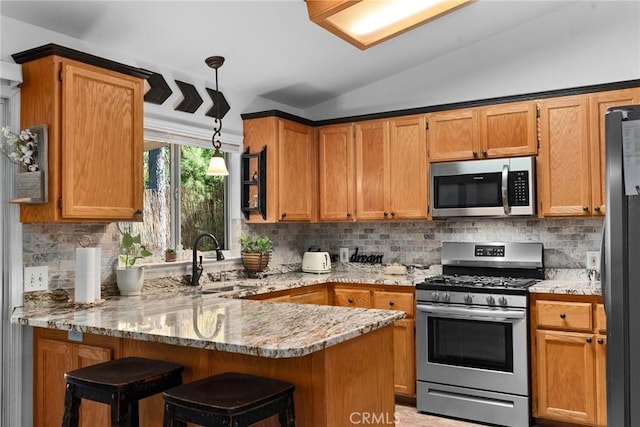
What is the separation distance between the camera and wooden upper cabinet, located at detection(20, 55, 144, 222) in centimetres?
277

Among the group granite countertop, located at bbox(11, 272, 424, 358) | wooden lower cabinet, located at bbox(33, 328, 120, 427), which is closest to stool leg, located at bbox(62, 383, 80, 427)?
granite countertop, located at bbox(11, 272, 424, 358)

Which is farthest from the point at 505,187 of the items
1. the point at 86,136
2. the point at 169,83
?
the point at 86,136

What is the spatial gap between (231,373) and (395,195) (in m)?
2.68

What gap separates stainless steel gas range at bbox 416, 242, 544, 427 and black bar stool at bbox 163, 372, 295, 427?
2.08 metres

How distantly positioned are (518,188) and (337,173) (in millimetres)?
1560

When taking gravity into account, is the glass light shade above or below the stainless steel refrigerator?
above

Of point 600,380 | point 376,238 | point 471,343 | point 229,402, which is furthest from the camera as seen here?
point 376,238

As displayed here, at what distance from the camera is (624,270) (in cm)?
160

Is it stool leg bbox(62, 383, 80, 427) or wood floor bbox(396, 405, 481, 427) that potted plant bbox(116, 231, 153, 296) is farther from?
wood floor bbox(396, 405, 481, 427)

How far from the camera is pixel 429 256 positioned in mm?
4680

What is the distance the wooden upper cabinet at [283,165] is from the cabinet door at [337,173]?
0.15 metres

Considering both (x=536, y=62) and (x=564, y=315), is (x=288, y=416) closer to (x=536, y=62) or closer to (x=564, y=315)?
(x=564, y=315)


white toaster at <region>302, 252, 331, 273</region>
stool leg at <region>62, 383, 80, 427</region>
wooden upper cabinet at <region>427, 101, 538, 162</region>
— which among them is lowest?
stool leg at <region>62, 383, 80, 427</region>

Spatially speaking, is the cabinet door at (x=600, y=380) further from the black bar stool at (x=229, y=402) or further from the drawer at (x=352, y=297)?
the black bar stool at (x=229, y=402)
